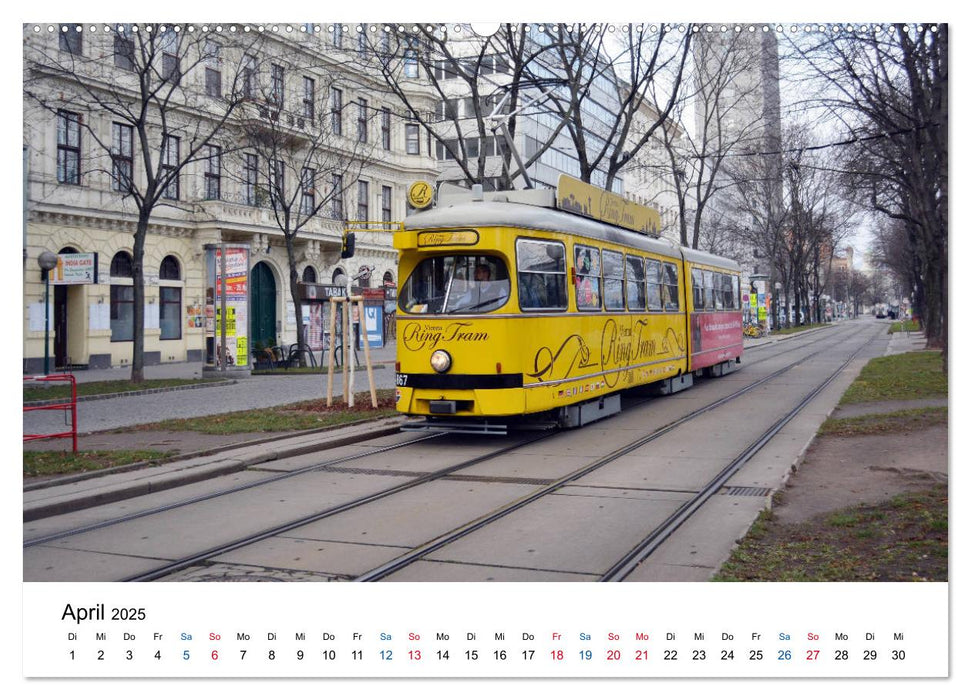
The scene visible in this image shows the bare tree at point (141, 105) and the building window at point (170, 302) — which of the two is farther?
the building window at point (170, 302)

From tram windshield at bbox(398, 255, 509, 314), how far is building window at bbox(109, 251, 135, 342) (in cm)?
2012

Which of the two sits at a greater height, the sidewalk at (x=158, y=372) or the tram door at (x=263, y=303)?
the tram door at (x=263, y=303)

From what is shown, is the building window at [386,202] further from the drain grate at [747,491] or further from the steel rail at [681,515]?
the drain grate at [747,491]

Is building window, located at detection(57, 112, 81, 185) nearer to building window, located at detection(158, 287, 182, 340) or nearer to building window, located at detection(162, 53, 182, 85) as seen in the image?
building window, located at detection(162, 53, 182, 85)

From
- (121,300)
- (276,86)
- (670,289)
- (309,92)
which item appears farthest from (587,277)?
(121,300)

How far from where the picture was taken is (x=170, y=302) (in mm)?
32562

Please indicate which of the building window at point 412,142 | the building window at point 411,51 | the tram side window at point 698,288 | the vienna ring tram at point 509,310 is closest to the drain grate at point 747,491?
the vienna ring tram at point 509,310

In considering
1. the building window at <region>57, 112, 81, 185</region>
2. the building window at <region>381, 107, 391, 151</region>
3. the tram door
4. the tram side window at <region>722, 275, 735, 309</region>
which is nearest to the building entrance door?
the building window at <region>57, 112, 81, 185</region>

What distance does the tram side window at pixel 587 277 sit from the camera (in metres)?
13.0

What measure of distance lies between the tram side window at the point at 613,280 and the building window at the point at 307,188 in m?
17.7
